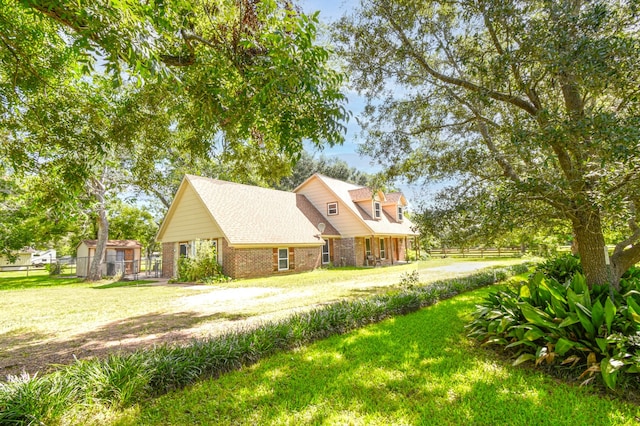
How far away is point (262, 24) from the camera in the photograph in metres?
5.91

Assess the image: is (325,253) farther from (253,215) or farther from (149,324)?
(149,324)

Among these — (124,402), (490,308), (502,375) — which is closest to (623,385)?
(502,375)

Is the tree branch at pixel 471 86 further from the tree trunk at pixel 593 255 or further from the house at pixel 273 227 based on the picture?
the house at pixel 273 227

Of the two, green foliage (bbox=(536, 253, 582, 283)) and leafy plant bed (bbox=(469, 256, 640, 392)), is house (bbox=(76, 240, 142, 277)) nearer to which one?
leafy plant bed (bbox=(469, 256, 640, 392))

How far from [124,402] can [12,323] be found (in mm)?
7343

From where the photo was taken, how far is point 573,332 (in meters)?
4.18

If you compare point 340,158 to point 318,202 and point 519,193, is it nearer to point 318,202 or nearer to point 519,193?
point 318,202

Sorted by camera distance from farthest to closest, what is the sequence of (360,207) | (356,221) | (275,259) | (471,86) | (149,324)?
(360,207) → (356,221) → (275,259) → (149,324) → (471,86)

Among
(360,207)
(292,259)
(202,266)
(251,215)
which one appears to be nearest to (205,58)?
(202,266)

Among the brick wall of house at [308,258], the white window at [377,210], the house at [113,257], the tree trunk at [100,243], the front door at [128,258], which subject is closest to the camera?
the tree trunk at [100,243]

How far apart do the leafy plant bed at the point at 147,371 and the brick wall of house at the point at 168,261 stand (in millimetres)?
15903

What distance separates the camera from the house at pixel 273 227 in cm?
1711

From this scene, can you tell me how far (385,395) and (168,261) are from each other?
18991 mm

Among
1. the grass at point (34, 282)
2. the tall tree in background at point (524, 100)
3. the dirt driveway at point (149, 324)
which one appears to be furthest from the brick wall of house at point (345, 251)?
the grass at point (34, 282)
